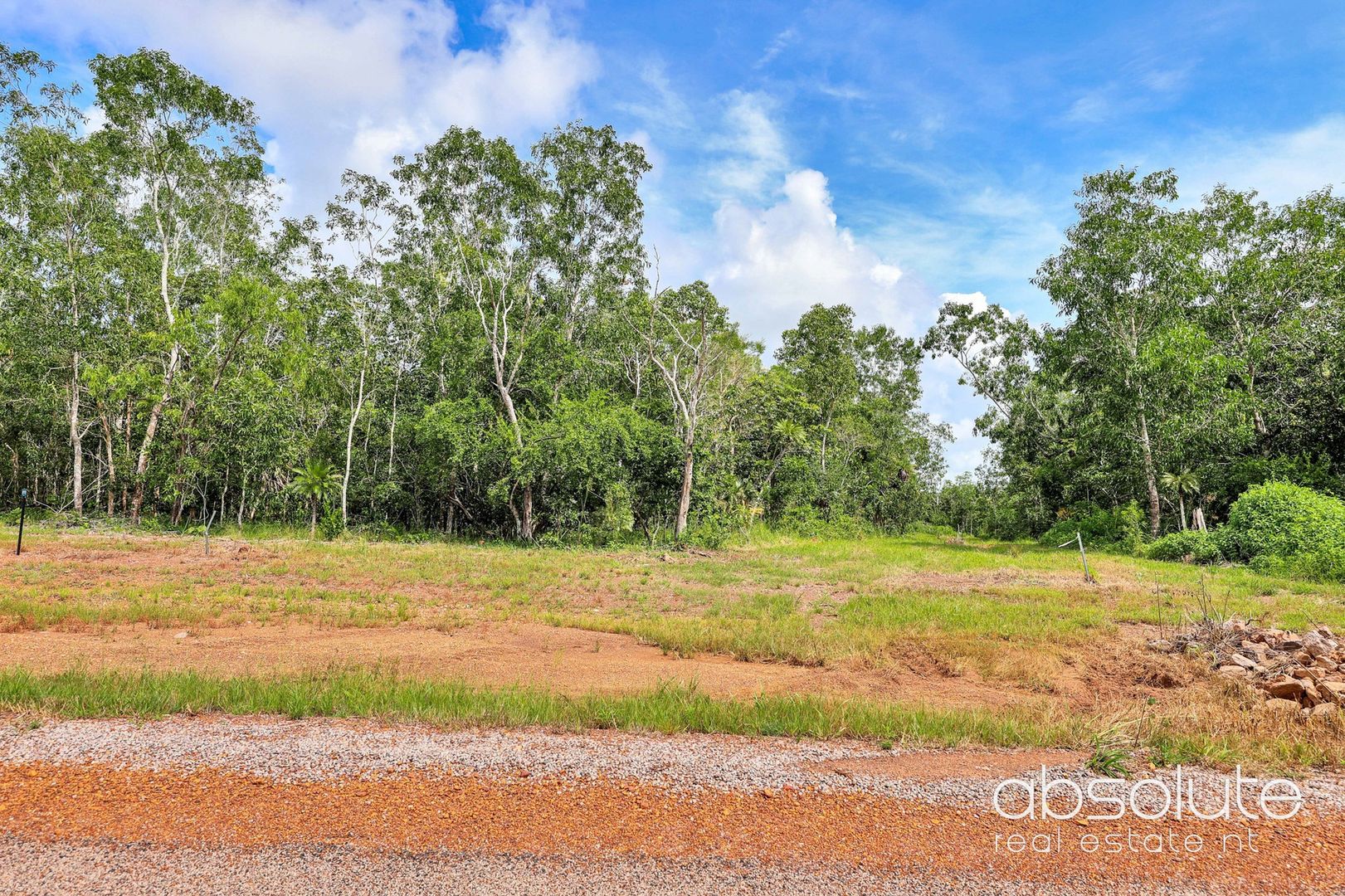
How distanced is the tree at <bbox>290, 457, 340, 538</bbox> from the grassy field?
12.5 ft

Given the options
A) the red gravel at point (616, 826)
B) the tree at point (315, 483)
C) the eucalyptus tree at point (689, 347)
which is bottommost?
the red gravel at point (616, 826)

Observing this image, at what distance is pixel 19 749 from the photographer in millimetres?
4379

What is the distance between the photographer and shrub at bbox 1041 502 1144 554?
895 inches

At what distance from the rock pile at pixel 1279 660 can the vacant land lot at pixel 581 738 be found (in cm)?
33

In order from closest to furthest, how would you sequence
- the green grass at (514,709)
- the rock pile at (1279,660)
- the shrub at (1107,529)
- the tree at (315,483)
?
the green grass at (514,709) < the rock pile at (1279,660) < the shrub at (1107,529) < the tree at (315,483)

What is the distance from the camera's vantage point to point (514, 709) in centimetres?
542

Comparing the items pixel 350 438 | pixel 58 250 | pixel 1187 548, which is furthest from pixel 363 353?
pixel 1187 548

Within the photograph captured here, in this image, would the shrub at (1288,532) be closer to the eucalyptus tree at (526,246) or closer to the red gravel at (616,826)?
the red gravel at (616,826)

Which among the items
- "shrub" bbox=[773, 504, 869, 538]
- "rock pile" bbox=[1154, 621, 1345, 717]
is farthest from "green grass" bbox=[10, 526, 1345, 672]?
"shrub" bbox=[773, 504, 869, 538]

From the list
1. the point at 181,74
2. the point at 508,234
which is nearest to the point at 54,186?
the point at 181,74

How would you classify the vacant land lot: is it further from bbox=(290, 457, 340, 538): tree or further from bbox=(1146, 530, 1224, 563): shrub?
bbox=(290, 457, 340, 538): tree

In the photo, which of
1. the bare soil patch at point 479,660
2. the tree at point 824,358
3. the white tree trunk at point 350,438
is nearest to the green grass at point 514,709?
the bare soil patch at point 479,660

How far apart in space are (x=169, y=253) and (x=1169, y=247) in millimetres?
40131

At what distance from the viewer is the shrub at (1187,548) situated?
58.4ft
